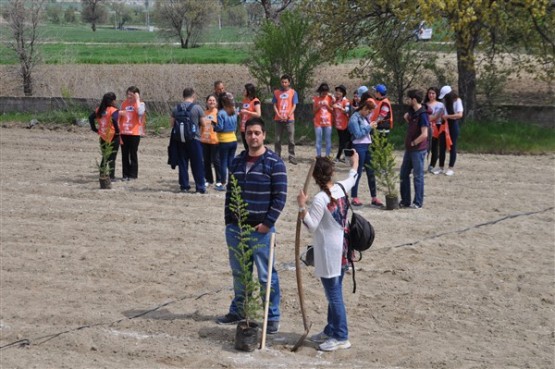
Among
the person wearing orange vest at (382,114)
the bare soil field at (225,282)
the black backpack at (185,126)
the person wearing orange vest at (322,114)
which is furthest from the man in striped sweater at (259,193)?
the person wearing orange vest at (322,114)

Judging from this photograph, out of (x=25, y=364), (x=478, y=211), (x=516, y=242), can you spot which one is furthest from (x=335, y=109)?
(x=25, y=364)

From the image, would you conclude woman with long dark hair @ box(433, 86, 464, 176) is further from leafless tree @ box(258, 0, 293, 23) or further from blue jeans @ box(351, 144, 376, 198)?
leafless tree @ box(258, 0, 293, 23)

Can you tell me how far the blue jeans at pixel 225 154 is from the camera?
15.4 metres

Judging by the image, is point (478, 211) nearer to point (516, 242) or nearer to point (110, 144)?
point (516, 242)

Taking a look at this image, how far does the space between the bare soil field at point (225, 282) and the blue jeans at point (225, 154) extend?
364mm

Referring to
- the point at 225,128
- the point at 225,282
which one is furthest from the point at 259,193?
the point at 225,128

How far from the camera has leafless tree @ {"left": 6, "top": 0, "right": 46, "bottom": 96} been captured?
27266mm

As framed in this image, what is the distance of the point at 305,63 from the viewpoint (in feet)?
76.5

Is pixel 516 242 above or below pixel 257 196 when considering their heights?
below

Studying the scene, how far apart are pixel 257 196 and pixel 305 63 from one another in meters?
15.2

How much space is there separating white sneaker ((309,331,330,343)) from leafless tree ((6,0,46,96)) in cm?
2093

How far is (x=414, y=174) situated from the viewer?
13.9m

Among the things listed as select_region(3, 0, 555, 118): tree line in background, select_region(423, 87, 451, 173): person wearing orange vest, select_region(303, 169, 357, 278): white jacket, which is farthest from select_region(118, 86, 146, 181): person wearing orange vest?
select_region(303, 169, 357, 278): white jacket

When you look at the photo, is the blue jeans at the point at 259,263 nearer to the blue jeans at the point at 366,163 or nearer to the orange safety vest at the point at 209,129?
the blue jeans at the point at 366,163
